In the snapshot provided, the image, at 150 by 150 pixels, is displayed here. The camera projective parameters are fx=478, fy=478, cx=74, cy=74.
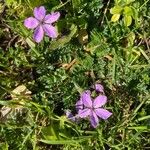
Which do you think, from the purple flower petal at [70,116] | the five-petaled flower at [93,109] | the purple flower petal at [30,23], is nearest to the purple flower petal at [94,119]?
the five-petaled flower at [93,109]

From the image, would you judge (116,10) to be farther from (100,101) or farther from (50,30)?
(100,101)

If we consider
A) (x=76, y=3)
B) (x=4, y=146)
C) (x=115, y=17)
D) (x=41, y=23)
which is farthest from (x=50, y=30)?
(x=4, y=146)

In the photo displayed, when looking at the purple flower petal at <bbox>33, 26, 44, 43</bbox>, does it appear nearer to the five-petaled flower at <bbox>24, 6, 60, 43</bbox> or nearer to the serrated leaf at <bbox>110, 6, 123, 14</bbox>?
the five-petaled flower at <bbox>24, 6, 60, 43</bbox>

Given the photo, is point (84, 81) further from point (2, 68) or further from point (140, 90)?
point (2, 68)

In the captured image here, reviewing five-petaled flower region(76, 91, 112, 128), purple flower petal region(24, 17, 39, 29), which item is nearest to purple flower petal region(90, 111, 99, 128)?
five-petaled flower region(76, 91, 112, 128)

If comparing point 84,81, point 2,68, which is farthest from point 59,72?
point 2,68

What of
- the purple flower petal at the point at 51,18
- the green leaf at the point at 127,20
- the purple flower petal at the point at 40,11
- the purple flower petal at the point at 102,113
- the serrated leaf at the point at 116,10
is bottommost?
the purple flower petal at the point at 102,113

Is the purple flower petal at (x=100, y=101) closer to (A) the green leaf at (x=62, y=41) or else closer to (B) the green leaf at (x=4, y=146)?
(A) the green leaf at (x=62, y=41)
